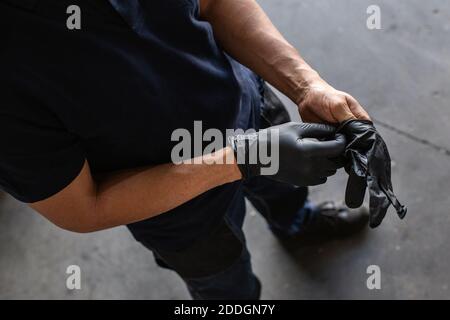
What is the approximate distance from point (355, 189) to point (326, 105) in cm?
18

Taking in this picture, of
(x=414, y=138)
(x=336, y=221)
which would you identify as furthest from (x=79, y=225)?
(x=414, y=138)

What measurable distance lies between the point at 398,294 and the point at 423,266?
12 centimetres

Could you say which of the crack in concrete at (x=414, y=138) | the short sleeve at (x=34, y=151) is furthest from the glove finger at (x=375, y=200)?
the crack in concrete at (x=414, y=138)

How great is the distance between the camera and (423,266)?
1.71 m

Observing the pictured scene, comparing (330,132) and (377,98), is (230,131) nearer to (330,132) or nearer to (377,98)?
(330,132)

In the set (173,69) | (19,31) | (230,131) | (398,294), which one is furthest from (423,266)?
(19,31)

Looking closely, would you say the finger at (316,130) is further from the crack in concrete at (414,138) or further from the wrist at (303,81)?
the crack in concrete at (414,138)

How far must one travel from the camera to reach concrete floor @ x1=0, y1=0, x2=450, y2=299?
5.75ft

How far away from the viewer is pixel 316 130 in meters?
1.06

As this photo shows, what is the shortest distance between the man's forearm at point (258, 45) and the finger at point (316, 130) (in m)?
0.11

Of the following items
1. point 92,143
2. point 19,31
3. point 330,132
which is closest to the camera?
point 19,31

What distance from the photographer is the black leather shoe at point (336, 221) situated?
180 centimetres

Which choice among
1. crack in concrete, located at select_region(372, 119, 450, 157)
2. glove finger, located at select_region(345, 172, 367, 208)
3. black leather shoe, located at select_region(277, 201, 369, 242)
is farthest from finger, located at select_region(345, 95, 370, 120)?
crack in concrete, located at select_region(372, 119, 450, 157)

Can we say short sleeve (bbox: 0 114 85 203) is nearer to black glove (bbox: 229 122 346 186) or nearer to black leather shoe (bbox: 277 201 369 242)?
black glove (bbox: 229 122 346 186)
